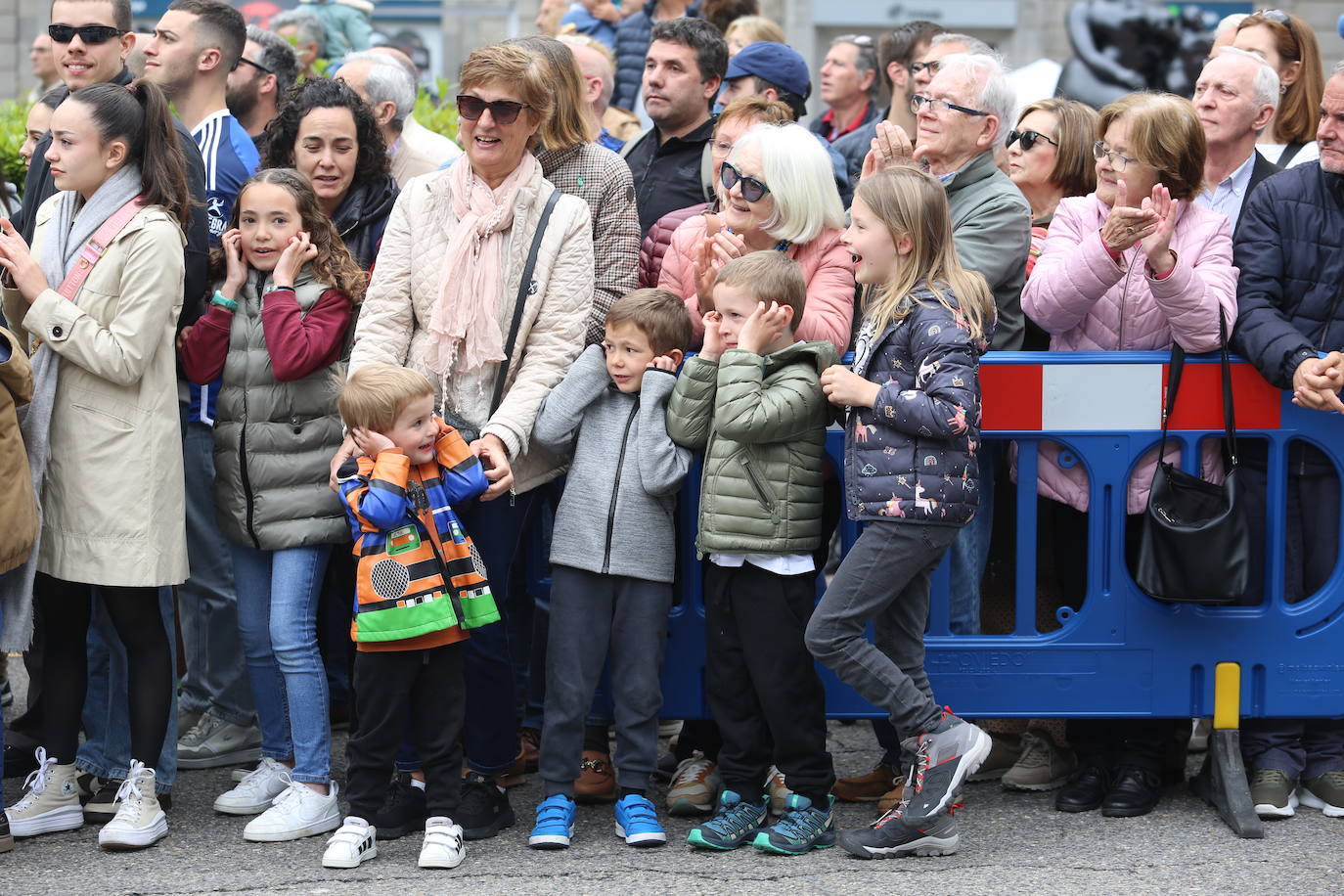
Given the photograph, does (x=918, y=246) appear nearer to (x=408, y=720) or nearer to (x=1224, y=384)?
(x=1224, y=384)

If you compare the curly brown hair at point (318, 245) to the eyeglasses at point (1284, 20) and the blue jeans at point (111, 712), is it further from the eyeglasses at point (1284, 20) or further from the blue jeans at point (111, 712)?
the eyeglasses at point (1284, 20)

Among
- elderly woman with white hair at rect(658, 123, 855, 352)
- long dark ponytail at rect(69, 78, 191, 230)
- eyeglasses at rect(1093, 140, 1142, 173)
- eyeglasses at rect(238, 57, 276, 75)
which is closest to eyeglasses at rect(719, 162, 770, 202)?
elderly woman with white hair at rect(658, 123, 855, 352)

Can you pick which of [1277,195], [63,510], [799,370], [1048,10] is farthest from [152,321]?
[1048,10]

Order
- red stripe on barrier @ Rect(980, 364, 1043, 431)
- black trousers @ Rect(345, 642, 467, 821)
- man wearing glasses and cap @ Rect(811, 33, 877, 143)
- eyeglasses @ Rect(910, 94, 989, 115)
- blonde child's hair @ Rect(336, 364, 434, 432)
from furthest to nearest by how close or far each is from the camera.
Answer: man wearing glasses and cap @ Rect(811, 33, 877, 143), eyeglasses @ Rect(910, 94, 989, 115), red stripe on barrier @ Rect(980, 364, 1043, 431), black trousers @ Rect(345, 642, 467, 821), blonde child's hair @ Rect(336, 364, 434, 432)

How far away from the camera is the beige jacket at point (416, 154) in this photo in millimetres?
6375

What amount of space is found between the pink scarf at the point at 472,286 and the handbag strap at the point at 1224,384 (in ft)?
6.30

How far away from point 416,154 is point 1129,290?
9.48 ft

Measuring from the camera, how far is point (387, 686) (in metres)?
4.53

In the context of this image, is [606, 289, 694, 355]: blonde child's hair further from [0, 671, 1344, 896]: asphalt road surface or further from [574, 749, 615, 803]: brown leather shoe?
[0, 671, 1344, 896]: asphalt road surface

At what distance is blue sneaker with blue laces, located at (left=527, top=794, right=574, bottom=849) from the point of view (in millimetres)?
4602

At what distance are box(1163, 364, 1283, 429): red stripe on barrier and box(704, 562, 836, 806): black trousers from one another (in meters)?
1.19

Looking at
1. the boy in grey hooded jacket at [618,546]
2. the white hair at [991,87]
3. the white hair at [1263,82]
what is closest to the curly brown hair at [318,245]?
the boy in grey hooded jacket at [618,546]

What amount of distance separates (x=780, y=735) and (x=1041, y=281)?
4.99 feet

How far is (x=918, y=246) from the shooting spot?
4.48m
